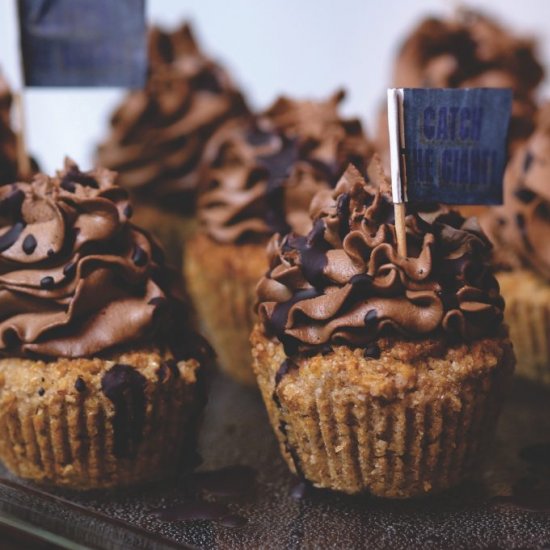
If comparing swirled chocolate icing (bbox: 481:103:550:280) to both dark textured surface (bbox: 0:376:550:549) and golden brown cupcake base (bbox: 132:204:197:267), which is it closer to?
dark textured surface (bbox: 0:376:550:549)

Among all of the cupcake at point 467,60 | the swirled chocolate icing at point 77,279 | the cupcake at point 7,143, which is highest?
the cupcake at point 467,60

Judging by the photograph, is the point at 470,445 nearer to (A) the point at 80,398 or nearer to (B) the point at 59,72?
(A) the point at 80,398

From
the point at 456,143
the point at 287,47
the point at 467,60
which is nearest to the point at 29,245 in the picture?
the point at 456,143

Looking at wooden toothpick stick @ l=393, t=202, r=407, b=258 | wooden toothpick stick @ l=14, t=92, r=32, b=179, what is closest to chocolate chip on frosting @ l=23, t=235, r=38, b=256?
wooden toothpick stick @ l=14, t=92, r=32, b=179

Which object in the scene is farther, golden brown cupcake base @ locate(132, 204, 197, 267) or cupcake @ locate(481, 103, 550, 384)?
golden brown cupcake base @ locate(132, 204, 197, 267)

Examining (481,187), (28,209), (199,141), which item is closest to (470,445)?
(481,187)

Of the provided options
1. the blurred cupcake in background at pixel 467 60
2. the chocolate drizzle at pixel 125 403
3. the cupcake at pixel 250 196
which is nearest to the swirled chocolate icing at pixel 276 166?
the cupcake at pixel 250 196

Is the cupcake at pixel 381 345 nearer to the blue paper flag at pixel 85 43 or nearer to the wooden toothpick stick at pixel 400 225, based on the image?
the wooden toothpick stick at pixel 400 225
